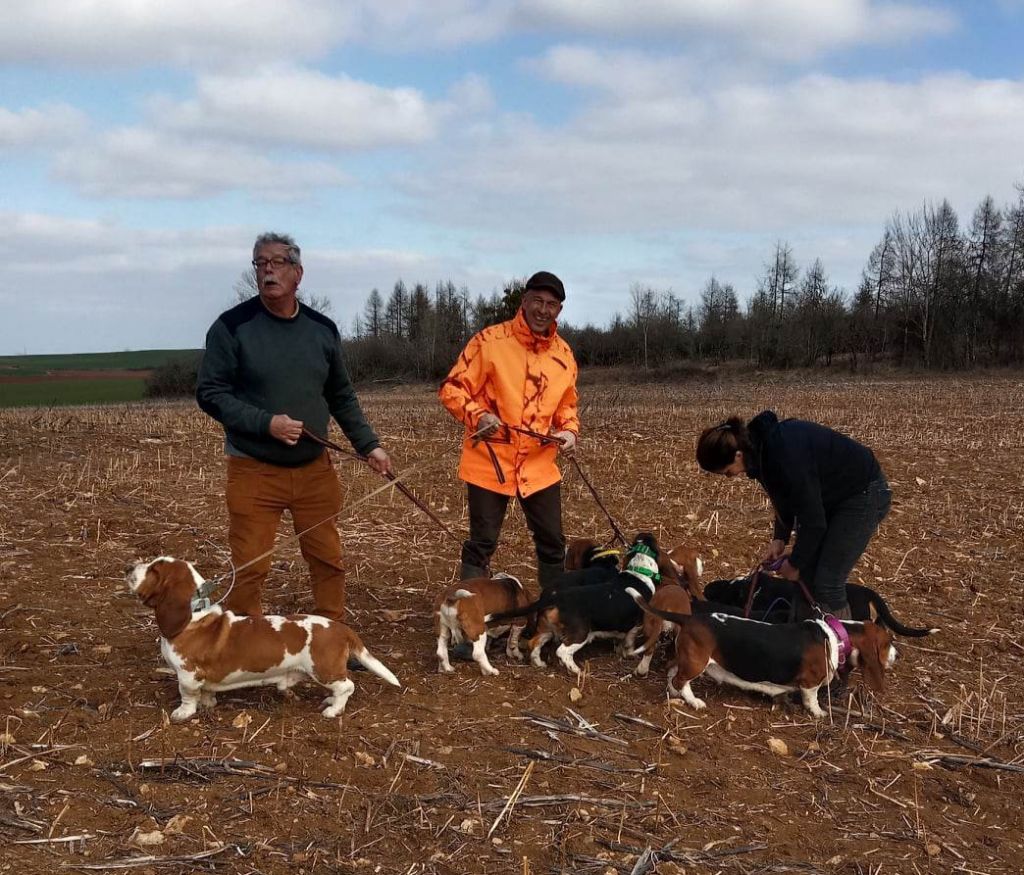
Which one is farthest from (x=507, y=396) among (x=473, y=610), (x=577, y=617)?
(x=577, y=617)

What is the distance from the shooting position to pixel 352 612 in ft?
23.1

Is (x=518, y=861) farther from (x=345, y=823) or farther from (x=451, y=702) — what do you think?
(x=451, y=702)

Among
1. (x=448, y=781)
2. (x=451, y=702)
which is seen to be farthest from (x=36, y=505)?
(x=448, y=781)

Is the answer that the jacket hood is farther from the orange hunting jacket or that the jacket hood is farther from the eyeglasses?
the eyeglasses

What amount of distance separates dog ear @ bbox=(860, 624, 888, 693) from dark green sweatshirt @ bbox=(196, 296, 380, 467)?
3632mm

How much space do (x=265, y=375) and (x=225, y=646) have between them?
1549 millimetres

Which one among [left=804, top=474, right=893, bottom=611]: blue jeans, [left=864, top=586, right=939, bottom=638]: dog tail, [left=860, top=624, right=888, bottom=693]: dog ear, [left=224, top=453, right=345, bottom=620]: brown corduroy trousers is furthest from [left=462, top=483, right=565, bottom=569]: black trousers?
[left=864, top=586, right=939, bottom=638]: dog tail

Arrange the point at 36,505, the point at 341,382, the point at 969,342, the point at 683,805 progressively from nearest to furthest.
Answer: the point at 683,805 → the point at 341,382 → the point at 36,505 → the point at 969,342

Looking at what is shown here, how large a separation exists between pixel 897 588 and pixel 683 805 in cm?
482

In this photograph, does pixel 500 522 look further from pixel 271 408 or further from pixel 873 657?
pixel 873 657

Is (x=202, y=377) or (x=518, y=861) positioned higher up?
(x=202, y=377)

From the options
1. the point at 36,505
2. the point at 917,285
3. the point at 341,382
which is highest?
the point at 917,285

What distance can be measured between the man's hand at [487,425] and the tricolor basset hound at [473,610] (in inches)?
39.3

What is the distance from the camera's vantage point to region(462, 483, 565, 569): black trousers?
611cm
